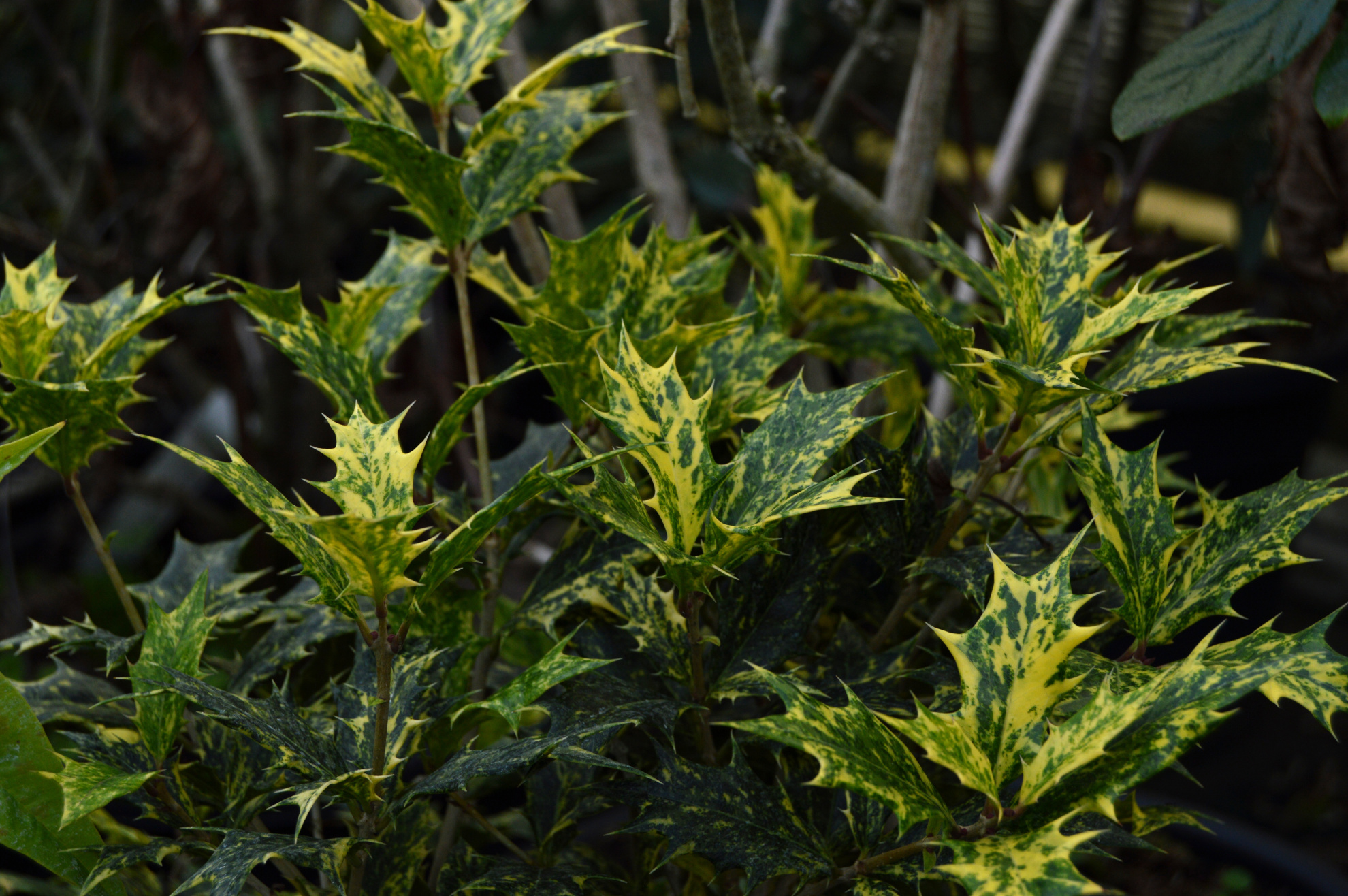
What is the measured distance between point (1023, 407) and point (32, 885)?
0.62 meters

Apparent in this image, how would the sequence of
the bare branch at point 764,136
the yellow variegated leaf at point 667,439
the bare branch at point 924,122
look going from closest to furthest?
the yellow variegated leaf at point 667,439 → the bare branch at point 764,136 → the bare branch at point 924,122

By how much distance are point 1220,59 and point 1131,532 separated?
0.37m

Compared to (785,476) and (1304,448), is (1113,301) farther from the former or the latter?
(1304,448)

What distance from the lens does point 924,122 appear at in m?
0.94

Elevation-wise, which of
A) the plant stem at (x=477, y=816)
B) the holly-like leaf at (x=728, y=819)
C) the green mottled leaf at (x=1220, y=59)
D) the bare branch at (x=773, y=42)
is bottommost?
the plant stem at (x=477, y=816)

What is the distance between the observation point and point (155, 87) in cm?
145

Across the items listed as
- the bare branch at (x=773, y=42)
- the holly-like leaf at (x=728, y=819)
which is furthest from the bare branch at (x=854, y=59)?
the holly-like leaf at (x=728, y=819)

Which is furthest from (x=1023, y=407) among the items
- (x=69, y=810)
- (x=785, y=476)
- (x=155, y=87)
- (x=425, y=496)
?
(x=155, y=87)

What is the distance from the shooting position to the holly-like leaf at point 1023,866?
0.39 meters

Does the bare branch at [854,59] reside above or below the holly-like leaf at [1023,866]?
above

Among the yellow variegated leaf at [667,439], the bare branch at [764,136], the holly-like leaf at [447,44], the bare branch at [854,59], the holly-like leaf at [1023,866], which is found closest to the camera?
the holly-like leaf at [1023,866]

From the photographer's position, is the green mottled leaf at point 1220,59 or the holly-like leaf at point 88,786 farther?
the green mottled leaf at point 1220,59

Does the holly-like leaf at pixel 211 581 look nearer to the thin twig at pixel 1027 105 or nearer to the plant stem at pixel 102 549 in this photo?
the plant stem at pixel 102 549

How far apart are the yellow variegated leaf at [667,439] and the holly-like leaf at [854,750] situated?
9 centimetres
